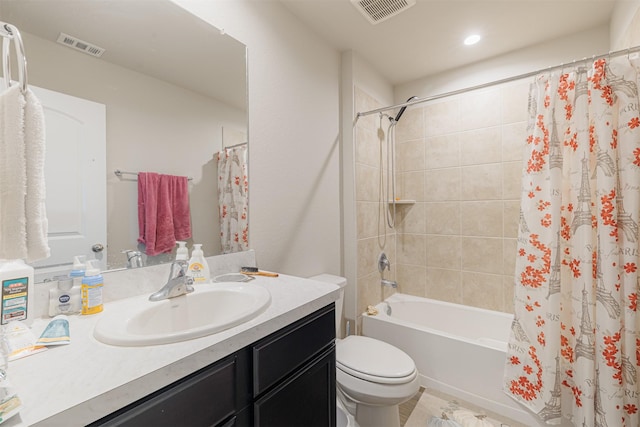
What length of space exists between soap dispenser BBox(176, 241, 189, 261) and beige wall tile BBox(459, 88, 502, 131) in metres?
2.32

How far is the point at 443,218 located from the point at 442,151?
0.59 metres

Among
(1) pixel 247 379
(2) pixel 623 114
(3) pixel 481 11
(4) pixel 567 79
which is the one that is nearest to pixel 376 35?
(3) pixel 481 11

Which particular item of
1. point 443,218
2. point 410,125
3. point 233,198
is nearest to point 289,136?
point 233,198

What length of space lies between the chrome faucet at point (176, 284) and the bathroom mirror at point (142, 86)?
0.15 m

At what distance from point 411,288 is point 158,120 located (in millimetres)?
2405

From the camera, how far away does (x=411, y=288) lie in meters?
2.62

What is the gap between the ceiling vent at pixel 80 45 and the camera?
86 cm

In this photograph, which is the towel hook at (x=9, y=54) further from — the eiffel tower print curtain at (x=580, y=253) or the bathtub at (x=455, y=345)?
the bathtub at (x=455, y=345)

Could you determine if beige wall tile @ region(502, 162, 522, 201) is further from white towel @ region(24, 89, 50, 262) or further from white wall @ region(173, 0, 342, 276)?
white towel @ region(24, 89, 50, 262)

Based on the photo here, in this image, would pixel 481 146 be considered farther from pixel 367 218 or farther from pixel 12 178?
pixel 12 178

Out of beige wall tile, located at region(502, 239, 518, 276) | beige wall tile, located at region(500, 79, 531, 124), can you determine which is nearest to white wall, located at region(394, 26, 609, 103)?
beige wall tile, located at region(500, 79, 531, 124)

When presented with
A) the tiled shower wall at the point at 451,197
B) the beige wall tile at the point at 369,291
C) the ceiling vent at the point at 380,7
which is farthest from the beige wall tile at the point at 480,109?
the beige wall tile at the point at 369,291

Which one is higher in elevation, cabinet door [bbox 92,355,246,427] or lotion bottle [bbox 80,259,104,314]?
lotion bottle [bbox 80,259,104,314]

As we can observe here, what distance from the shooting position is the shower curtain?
1.28 metres
